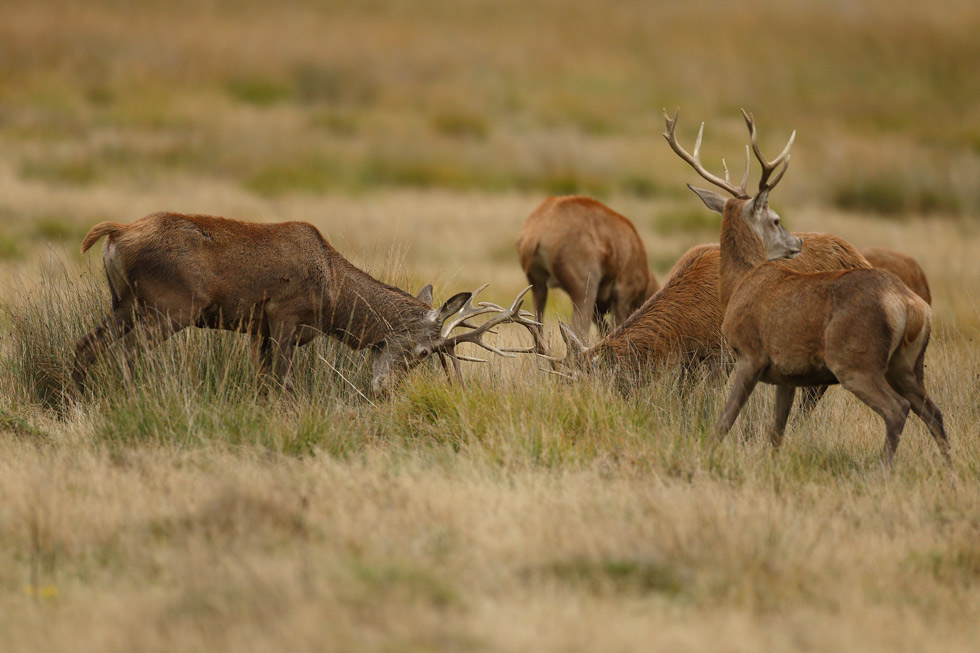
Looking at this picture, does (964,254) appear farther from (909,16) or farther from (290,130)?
(909,16)

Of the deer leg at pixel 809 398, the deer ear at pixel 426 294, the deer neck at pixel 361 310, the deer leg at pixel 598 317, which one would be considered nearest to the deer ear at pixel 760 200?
the deer leg at pixel 809 398

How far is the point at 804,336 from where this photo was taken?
23.3 ft

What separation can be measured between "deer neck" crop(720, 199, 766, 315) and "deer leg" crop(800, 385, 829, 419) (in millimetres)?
1198

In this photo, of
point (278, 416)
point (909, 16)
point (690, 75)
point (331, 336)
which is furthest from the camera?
point (909, 16)

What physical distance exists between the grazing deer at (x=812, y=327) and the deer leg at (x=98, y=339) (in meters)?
4.05

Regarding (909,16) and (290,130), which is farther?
(909,16)

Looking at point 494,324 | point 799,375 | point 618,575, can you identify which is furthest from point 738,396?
point 618,575

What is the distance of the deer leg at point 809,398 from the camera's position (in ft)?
28.6

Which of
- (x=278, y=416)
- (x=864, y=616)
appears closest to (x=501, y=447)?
(x=278, y=416)

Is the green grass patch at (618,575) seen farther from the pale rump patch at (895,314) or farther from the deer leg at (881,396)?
the pale rump patch at (895,314)

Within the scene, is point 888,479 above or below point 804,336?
below

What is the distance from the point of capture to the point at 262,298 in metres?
8.36

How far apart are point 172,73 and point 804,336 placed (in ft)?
109

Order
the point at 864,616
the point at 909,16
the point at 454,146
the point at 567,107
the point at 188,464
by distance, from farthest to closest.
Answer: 1. the point at 909,16
2. the point at 567,107
3. the point at 454,146
4. the point at 188,464
5. the point at 864,616
